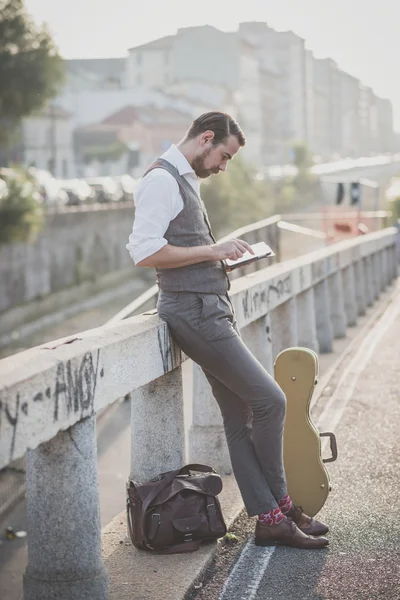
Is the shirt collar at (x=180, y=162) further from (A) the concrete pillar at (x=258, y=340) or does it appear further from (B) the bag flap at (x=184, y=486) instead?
(A) the concrete pillar at (x=258, y=340)

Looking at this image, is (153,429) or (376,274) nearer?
(153,429)

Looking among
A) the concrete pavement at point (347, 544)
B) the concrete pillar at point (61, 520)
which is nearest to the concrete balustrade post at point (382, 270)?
the concrete pavement at point (347, 544)

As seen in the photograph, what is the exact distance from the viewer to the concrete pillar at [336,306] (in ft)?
43.3

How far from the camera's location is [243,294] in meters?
6.60

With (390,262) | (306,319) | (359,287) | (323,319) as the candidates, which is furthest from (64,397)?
(390,262)

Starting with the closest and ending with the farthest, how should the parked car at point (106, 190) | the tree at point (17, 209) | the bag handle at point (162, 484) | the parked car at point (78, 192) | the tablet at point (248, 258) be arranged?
1. the bag handle at point (162, 484)
2. the tablet at point (248, 258)
3. the tree at point (17, 209)
4. the parked car at point (78, 192)
5. the parked car at point (106, 190)

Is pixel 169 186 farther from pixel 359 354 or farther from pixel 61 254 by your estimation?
pixel 61 254

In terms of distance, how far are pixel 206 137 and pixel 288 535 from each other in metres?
1.63

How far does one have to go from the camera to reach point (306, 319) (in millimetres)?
10562

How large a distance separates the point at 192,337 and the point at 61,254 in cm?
5010

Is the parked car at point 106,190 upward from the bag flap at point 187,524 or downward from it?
upward

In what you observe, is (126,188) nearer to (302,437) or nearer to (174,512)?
(302,437)

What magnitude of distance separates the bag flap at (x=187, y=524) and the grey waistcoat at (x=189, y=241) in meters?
0.89

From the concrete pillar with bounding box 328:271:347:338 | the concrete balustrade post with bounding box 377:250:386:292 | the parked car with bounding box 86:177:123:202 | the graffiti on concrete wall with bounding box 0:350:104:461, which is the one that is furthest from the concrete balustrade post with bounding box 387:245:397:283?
the parked car with bounding box 86:177:123:202
